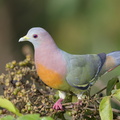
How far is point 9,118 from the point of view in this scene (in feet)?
4.50

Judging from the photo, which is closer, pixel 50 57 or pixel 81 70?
pixel 50 57

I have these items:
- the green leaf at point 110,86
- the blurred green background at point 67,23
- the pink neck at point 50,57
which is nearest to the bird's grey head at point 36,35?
the pink neck at point 50,57

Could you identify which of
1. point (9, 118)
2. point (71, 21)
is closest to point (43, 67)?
point (9, 118)

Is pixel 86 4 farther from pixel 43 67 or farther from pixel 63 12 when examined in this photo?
pixel 43 67

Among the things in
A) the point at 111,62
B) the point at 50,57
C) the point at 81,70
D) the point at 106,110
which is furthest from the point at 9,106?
the point at 111,62

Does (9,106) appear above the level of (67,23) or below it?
below

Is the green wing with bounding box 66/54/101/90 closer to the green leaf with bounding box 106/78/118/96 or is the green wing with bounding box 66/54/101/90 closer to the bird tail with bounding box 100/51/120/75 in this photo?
the bird tail with bounding box 100/51/120/75

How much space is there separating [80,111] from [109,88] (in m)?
0.25

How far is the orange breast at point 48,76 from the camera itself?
190 centimetres

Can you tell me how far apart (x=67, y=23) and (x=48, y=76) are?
3.42 m

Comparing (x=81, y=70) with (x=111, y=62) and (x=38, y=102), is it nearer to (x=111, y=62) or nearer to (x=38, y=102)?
(x=111, y=62)

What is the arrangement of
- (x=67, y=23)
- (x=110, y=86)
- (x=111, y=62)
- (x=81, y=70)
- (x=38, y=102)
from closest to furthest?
(x=38, y=102)
(x=110, y=86)
(x=81, y=70)
(x=111, y=62)
(x=67, y=23)

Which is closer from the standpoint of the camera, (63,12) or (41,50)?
(41,50)

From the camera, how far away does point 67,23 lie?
527 centimetres
